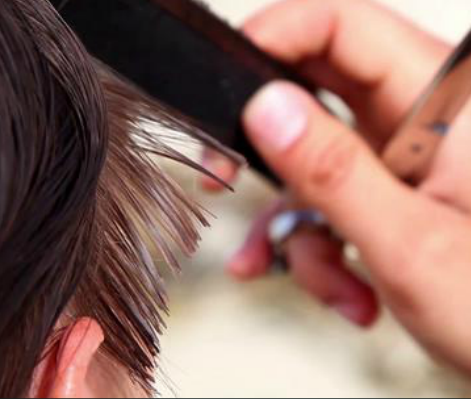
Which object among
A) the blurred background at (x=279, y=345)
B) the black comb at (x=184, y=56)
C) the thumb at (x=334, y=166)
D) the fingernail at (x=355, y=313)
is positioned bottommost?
the blurred background at (x=279, y=345)

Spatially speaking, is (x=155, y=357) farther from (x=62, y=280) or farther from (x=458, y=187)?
(x=458, y=187)

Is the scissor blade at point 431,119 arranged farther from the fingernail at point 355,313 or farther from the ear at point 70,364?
the ear at point 70,364

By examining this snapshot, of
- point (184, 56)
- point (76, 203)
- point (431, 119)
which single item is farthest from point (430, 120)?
point (76, 203)

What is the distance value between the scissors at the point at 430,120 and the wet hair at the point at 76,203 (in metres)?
0.22

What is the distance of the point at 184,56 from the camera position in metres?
0.44

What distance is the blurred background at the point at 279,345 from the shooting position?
0.62m

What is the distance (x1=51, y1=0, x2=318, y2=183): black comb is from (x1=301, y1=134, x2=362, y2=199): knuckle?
0.05 metres

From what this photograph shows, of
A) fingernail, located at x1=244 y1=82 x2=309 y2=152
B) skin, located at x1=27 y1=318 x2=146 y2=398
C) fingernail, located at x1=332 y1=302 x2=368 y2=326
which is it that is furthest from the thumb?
skin, located at x1=27 y1=318 x2=146 y2=398

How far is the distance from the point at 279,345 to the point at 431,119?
230 mm

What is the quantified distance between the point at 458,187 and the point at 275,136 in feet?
Result: 0.40

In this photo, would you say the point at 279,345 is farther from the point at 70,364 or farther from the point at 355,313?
the point at 70,364

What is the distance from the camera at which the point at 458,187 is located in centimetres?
50

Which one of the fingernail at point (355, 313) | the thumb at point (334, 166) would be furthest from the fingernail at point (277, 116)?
the fingernail at point (355, 313)

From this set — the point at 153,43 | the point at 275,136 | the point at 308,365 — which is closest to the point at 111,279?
the point at 153,43
